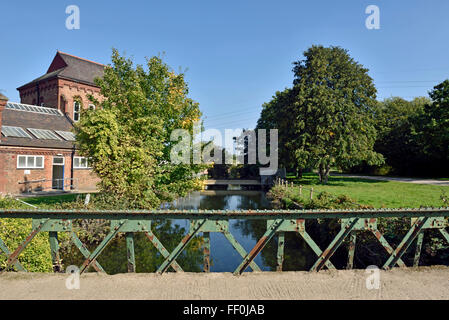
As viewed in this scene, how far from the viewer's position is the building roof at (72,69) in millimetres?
31256

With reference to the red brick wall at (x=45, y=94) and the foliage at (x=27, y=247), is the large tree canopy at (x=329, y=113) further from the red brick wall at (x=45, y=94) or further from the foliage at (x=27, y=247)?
the red brick wall at (x=45, y=94)

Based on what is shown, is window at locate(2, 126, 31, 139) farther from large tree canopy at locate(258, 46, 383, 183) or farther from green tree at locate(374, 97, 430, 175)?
green tree at locate(374, 97, 430, 175)

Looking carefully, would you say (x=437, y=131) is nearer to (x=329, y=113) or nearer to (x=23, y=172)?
(x=329, y=113)

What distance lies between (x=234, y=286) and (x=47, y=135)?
86.2ft

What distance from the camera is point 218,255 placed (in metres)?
10.8

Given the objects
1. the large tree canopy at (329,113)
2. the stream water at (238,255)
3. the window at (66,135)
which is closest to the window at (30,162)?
the window at (66,135)

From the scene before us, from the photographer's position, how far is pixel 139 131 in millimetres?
13359

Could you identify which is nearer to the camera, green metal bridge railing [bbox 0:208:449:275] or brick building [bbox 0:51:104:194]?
green metal bridge railing [bbox 0:208:449:275]

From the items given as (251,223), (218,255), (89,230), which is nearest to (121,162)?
(89,230)

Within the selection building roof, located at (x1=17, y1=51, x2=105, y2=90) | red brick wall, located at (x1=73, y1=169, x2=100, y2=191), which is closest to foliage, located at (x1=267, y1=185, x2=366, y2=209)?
red brick wall, located at (x1=73, y1=169, x2=100, y2=191)

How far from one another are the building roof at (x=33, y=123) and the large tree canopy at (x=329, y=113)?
2058cm

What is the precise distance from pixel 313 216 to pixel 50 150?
25.0 meters

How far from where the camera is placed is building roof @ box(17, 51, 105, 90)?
31.3 metres

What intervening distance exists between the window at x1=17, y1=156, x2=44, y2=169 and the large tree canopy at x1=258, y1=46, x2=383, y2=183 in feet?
72.5
